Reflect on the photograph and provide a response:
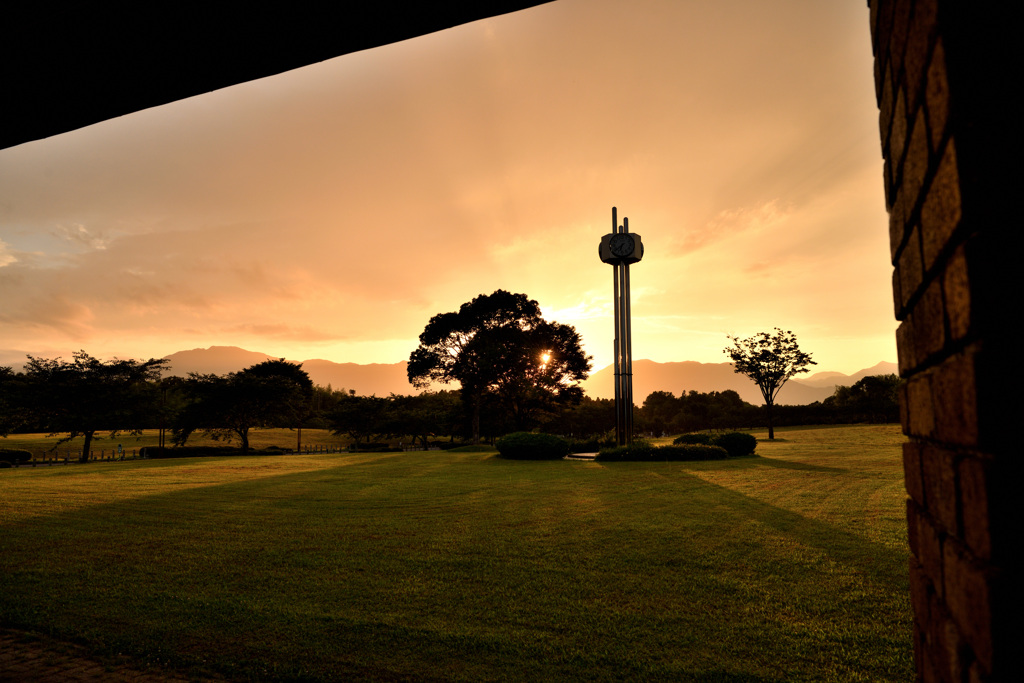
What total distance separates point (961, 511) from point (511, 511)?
428 inches

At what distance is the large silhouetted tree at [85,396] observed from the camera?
31906 mm

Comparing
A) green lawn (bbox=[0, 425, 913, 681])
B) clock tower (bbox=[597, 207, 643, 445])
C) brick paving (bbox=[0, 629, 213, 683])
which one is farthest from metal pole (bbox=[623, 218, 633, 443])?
brick paving (bbox=[0, 629, 213, 683])

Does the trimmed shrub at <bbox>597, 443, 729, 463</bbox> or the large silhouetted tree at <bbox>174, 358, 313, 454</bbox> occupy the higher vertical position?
the large silhouetted tree at <bbox>174, 358, 313, 454</bbox>

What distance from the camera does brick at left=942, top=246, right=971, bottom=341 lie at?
28.1 inches

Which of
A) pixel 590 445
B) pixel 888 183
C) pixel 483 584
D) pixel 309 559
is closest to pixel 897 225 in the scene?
pixel 888 183

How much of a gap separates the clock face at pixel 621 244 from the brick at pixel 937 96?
936 inches

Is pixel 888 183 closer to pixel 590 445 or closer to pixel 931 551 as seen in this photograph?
pixel 931 551

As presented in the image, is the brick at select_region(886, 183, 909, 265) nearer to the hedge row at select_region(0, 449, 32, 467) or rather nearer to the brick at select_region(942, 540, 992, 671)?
the brick at select_region(942, 540, 992, 671)

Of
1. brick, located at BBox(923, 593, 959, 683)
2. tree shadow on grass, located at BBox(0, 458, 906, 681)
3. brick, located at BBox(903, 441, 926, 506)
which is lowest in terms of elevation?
tree shadow on grass, located at BBox(0, 458, 906, 681)

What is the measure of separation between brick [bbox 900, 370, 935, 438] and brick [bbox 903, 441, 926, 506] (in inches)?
1.6

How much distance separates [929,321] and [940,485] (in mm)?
312

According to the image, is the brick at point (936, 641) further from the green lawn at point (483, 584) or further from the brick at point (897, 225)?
the green lawn at point (483, 584)

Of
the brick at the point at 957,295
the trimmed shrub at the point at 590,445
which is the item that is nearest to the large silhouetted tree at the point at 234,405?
the trimmed shrub at the point at 590,445

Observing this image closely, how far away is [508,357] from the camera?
1586 inches
